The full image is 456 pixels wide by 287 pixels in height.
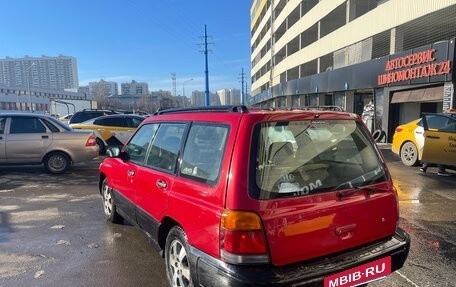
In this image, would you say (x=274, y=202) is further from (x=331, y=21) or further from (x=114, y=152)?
(x=331, y=21)

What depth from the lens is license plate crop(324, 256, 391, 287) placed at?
100 inches

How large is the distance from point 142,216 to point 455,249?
3.63 metres

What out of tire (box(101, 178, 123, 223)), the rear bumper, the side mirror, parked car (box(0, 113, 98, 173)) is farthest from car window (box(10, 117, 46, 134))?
the rear bumper

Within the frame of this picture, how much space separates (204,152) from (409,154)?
8.94 metres

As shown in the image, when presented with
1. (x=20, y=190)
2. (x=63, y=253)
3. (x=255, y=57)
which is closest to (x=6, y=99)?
(x=255, y=57)

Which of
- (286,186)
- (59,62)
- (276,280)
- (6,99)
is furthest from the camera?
(59,62)

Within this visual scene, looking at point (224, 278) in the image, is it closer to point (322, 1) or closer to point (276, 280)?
point (276, 280)

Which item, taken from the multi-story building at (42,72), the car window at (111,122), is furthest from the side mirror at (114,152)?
the multi-story building at (42,72)

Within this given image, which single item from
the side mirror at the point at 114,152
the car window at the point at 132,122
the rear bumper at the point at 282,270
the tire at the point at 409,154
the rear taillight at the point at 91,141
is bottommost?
A: the tire at the point at 409,154

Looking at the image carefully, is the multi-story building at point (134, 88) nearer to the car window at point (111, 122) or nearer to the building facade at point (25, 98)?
the building facade at point (25, 98)

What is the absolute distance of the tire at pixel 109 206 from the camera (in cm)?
515

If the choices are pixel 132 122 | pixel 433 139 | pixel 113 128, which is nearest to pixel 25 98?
pixel 113 128

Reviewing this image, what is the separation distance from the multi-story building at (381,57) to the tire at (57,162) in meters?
6.82

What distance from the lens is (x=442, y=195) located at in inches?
275
